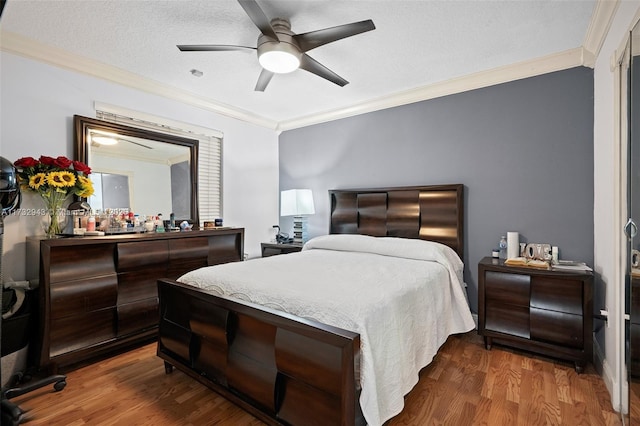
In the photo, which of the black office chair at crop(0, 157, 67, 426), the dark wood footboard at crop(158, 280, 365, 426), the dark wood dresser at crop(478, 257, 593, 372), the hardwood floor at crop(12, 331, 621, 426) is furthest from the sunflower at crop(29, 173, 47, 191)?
the dark wood dresser at crop(478, 257, 593, 372)

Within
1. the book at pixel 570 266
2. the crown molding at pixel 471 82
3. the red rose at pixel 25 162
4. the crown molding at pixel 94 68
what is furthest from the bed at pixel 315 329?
the crown molding at pixel 94 68

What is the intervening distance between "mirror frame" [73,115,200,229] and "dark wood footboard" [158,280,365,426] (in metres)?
1.59

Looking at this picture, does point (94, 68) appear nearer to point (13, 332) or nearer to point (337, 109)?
point (13, 332)

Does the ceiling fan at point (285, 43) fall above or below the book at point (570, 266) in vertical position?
above

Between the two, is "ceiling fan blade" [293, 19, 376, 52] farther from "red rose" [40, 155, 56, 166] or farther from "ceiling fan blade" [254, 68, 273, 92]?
"red rose" [40, 155, 56, 166]

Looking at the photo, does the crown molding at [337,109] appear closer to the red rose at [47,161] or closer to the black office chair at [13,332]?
the red rose at [47,161]

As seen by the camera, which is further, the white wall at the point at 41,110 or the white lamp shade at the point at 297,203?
the white lamp shade at the point at 297,203

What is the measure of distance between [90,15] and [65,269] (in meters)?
1.83

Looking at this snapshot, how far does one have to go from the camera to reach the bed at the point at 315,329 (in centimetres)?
133

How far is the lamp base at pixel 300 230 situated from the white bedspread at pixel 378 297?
1230 mm

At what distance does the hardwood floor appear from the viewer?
1.74 meters

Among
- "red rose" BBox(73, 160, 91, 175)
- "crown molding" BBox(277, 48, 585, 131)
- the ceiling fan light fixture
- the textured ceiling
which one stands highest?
the textured ceiling

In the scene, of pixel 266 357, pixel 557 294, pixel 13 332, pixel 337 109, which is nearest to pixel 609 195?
pixel 557 294

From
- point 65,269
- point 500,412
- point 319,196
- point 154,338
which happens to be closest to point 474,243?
point 500,412
